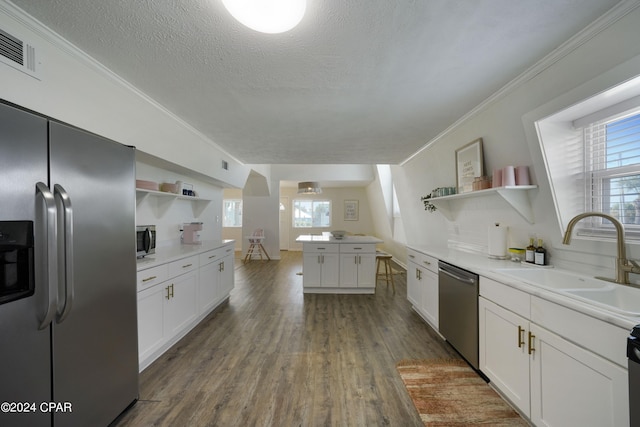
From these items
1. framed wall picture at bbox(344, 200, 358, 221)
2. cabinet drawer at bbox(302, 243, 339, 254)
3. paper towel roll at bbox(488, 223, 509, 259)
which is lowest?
cabinet drawer at bbox(302, 243, 339, 254)

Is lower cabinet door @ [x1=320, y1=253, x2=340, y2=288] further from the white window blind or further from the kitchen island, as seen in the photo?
the white window blind

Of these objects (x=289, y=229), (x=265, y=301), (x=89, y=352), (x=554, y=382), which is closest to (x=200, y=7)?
(x=89, y=352)

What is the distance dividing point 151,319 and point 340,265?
2.80m

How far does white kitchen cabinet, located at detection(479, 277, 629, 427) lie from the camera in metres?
1.08

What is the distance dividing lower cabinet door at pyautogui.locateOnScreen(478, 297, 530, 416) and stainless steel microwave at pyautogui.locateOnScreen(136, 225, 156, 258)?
3.03 m

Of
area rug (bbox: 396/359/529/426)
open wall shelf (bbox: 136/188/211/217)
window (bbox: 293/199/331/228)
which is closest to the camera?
area rug (bbox: 396/359/529/426)

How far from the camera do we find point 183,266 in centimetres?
265

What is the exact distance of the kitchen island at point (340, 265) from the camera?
167 inches

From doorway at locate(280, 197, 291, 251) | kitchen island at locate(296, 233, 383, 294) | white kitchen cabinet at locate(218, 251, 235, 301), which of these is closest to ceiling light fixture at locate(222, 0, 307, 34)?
white kitchen cabinet at locate(218, 251, 235, 301)

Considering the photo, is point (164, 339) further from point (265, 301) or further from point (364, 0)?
point (364, 0)

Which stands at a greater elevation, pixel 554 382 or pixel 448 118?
pixel 448 118

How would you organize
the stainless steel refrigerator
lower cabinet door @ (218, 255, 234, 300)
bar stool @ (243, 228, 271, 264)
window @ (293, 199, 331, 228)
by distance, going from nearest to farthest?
the stainless steel refrigerator
lower cabinet door @ (218, 255, 234, 300)
bar stool @ (243, 228, 271, 264)
window @ (293, 199, 331, 228)

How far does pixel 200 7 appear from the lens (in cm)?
124

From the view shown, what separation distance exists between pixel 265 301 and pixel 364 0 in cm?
381
